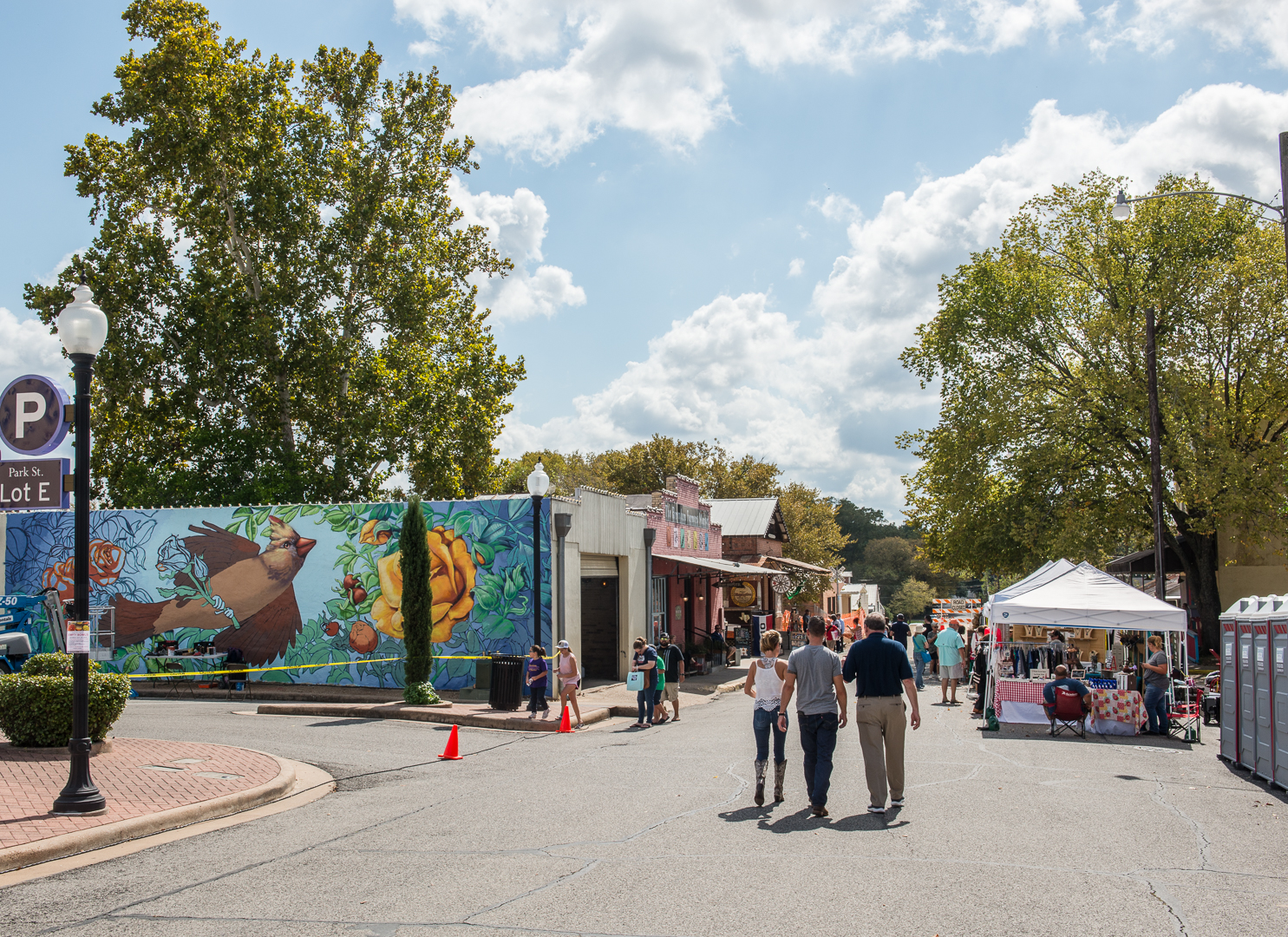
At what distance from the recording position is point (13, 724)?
11133mm

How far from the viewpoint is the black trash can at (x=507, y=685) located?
17.6 meters

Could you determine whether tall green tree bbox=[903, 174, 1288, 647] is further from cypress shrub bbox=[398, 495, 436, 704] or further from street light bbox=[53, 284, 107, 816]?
street light bbox=[53, 284, 107, 816]

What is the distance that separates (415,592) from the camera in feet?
62.5

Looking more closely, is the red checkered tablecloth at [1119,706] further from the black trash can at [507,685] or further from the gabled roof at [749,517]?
the gabled roof at [749,517]

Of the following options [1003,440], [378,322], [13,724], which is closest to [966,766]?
[13,724]

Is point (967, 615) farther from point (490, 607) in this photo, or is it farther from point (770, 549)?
point (490, 607)

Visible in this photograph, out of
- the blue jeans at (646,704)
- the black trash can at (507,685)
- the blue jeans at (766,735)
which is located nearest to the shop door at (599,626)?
the black trash can at (507,685)

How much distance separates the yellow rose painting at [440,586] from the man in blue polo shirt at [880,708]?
13434 mm

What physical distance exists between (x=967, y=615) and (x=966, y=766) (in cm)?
3484

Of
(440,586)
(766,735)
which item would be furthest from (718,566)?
(766,735)

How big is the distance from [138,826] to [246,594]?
14694 mm

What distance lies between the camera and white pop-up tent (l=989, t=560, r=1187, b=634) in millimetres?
15703

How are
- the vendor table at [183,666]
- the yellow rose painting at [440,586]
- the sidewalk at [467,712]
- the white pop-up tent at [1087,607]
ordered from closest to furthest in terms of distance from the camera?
the white pop-up tent at [1087,607] → the sidewalk at [467,712] → the yellow rose painting at [440,586] → the vendor table at [183,666]

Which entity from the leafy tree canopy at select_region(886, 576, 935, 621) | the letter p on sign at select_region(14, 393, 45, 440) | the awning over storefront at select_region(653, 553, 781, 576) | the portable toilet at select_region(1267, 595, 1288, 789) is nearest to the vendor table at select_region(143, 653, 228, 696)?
the awning over storefront at select_region(653, 553, 781, 576)
